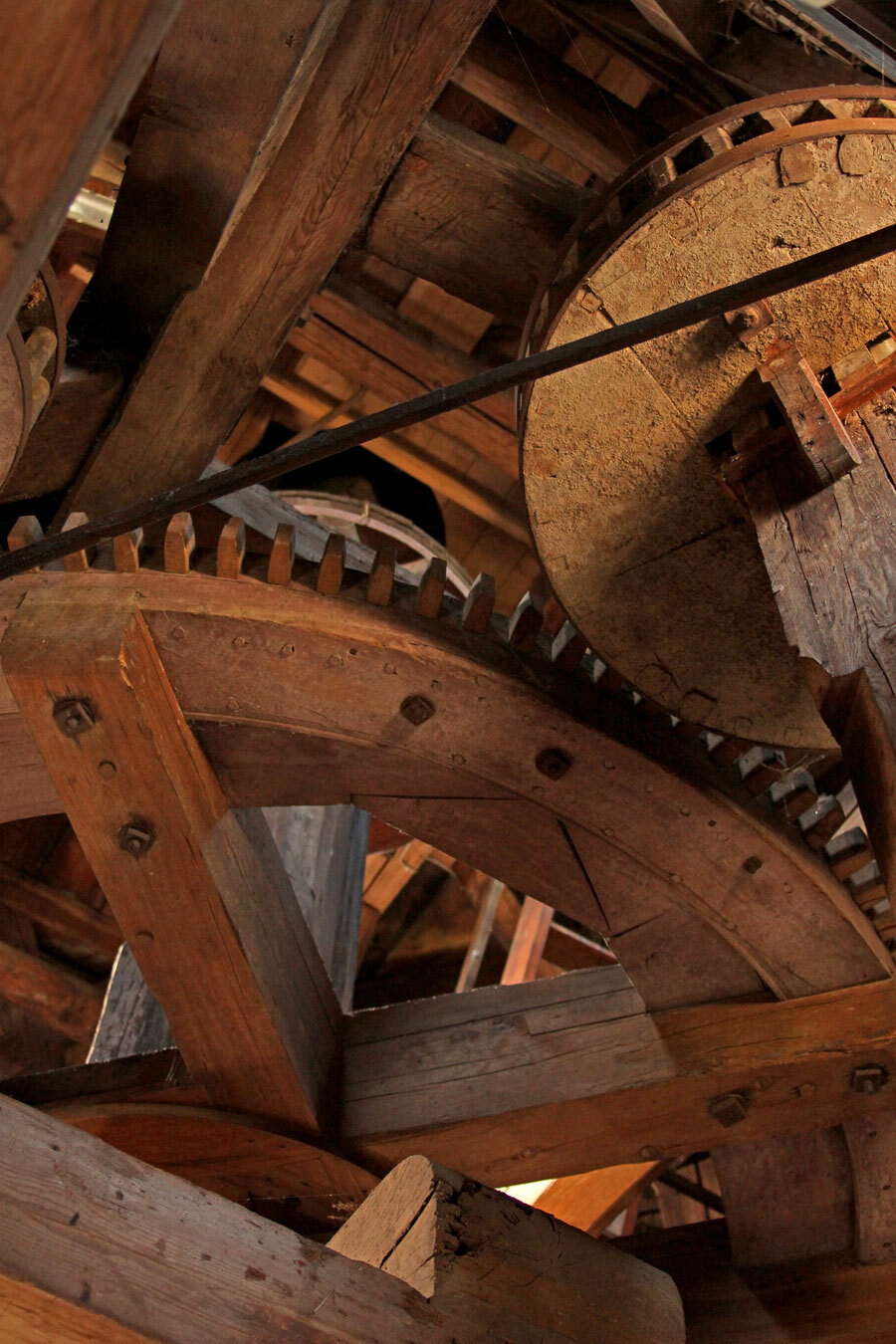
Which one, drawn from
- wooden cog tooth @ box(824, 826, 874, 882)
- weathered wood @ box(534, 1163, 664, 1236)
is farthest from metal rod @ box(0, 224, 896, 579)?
weathered wood @ box(534, 1163, 664, 1236)

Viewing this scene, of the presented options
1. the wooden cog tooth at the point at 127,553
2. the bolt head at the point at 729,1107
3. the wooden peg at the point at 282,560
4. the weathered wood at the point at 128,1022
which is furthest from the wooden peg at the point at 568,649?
the weathered wood at the point at 128,1022

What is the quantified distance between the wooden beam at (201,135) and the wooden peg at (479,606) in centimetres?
97

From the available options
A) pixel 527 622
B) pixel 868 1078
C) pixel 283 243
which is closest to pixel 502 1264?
pixel 868 1078

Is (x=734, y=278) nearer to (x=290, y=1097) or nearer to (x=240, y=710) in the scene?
(x=240, y=710)

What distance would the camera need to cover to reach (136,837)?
2.52 m

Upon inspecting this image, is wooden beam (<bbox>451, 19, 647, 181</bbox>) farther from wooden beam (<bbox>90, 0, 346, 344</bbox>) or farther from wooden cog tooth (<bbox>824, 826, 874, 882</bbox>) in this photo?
wooden cog tooth (<bbox>824, 826, 874, 882</bbox>)

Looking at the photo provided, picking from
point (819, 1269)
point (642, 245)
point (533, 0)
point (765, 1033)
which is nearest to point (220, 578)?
point (642, 245)

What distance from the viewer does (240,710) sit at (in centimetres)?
258

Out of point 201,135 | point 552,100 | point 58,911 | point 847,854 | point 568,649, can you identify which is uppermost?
point 552,100

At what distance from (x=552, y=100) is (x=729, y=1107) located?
155 inches

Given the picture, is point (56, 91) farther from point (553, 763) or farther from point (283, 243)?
point (283, 243)

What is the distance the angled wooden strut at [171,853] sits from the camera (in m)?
2.38

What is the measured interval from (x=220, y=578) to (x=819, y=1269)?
90.6 inches

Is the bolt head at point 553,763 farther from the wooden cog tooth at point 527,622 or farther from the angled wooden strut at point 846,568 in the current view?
the angled wooden strut at point 846,568
